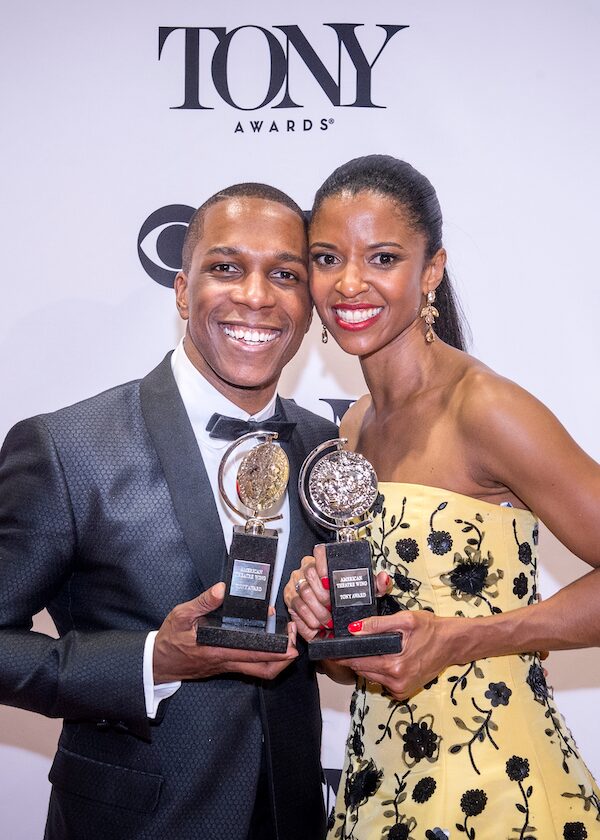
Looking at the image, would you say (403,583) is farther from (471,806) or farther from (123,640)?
(123,640)

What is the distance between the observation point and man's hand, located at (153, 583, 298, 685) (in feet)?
6.54

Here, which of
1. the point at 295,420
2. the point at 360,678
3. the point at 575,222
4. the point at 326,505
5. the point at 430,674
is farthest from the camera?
the point at 575,222

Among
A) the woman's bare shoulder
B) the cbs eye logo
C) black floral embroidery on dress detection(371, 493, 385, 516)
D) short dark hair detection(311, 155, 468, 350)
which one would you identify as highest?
the cbs eye logo

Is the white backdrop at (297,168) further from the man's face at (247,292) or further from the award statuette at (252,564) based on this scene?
the award statuette at (252,564)

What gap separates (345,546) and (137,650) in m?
0.50

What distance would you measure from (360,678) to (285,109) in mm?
2101

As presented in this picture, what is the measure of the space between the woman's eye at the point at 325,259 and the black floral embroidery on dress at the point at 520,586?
885 mm

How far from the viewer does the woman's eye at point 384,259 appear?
239 centimetres

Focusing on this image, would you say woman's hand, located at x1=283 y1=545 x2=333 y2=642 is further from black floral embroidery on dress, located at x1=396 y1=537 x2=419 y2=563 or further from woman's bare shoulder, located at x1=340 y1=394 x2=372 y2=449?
woman's bare shoulder, located at x1=340 y1=394 x2=372 y2=449

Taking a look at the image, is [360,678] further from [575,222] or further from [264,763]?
[575,222]

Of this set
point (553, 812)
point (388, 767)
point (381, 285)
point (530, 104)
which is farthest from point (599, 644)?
point (530, 104)

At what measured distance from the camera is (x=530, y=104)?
3.52 metres

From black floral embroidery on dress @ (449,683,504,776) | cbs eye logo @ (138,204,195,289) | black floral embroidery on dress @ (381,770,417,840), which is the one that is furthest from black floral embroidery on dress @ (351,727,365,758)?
cbs eye logo @ (138,204,195,289)

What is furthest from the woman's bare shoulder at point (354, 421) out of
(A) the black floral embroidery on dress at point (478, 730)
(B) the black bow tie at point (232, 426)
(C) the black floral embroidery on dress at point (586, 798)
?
(C) the black floral embroidery on dress at point (586, 798)
